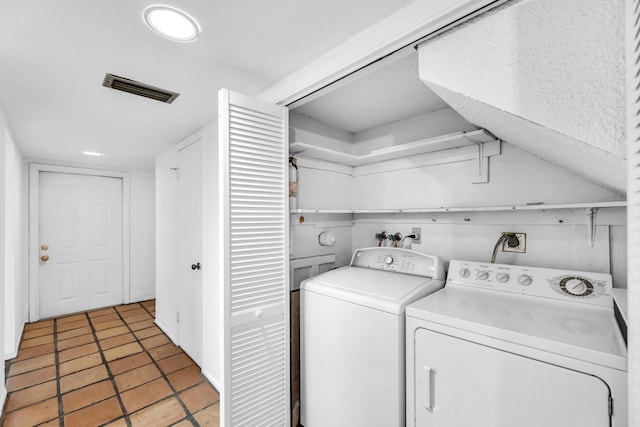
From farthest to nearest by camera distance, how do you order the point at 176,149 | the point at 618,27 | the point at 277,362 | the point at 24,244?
1. the point at 24,244
2. the point at 176,149
3. the point at 277,362
4. the point at 618,27

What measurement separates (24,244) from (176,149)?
2.53 meters

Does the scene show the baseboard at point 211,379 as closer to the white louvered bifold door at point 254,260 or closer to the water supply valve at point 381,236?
the white louvered bifold door at point 254,260

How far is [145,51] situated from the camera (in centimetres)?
134

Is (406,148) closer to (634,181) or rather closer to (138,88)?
(634,181)

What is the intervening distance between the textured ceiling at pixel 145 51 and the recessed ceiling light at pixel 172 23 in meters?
0.03

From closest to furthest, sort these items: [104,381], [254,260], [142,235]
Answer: [254,260] < [104,381] < [142,235]

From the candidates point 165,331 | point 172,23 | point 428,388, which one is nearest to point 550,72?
point 428,388

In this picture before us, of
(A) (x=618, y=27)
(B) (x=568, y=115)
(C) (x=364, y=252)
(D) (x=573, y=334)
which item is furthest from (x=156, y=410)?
(A) (x=618, y=27)

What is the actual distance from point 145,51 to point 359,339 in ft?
5.92

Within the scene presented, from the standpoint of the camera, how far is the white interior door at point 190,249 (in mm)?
Result: 2559

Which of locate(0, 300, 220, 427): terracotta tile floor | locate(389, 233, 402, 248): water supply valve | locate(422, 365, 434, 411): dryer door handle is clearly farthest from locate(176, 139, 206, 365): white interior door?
locate(422, 365, 434, 411): dryer door handle

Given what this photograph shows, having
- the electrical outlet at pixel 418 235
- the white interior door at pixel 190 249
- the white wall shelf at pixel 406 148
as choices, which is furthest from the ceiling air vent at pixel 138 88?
the electrical outlet at pixel 418 235

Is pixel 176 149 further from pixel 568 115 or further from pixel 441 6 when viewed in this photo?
pixel 568 115

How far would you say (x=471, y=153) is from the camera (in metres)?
1.81
